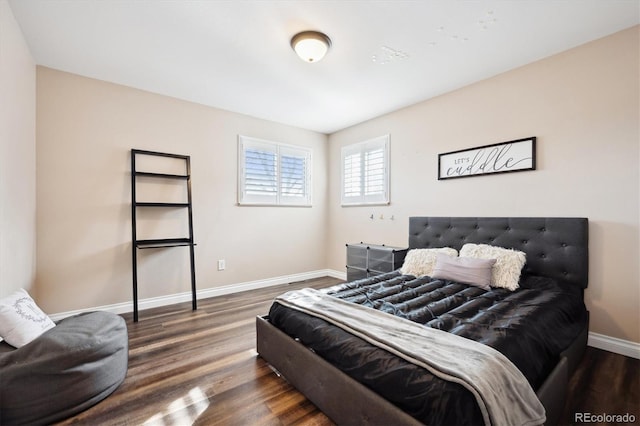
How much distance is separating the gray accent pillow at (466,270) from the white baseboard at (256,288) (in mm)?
1031

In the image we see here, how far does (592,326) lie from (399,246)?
1.97 m

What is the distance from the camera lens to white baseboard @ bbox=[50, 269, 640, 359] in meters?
2.21

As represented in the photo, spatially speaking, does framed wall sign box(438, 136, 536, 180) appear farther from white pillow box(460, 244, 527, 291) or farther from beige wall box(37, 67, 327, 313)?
beige wall box(37, 67, 327, 313)

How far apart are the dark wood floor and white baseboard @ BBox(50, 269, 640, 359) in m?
0.08

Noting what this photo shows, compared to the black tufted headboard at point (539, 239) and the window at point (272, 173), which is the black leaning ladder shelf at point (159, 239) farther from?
the black tufted headboard at point (539, 239)

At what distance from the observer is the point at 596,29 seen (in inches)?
86.7

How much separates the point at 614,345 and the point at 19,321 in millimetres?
4266

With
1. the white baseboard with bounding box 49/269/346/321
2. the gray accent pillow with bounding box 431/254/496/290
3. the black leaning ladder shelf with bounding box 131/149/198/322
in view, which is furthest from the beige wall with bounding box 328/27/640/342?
the black leaning ladder shelf with bounding box 131/149/198/322

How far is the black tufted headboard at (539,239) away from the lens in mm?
2338

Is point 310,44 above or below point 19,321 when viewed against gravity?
above

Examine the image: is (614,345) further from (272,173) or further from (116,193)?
(116,193)

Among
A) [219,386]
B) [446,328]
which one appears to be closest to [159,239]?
[219,386]

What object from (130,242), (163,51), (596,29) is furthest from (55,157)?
(596,29)

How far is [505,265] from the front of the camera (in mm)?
2385
